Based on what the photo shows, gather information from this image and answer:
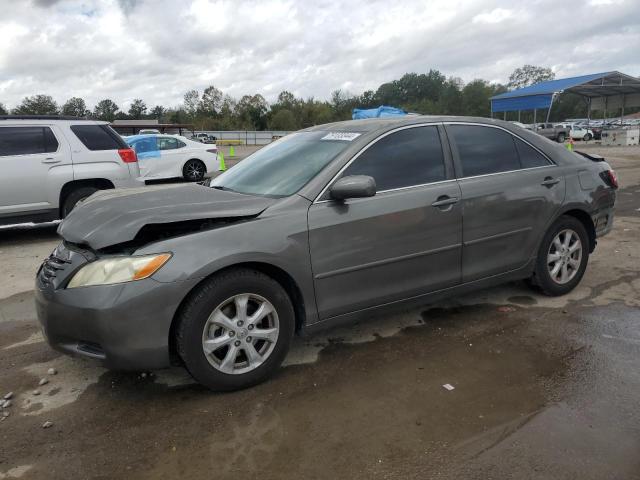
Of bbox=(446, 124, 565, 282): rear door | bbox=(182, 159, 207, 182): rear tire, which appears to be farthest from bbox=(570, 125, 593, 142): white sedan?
bbox=(446, 124, 565, 282): rear door

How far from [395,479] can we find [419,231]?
1.75 m

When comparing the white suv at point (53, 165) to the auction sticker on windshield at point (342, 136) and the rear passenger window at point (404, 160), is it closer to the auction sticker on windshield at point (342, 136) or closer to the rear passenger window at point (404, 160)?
the auction sticker on windshield at point (342, 136)

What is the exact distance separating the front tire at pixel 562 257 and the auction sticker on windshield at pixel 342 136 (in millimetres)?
1942

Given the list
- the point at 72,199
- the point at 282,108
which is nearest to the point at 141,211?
the point at 72,199

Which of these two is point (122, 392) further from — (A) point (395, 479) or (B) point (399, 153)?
(B) point (399, 153)

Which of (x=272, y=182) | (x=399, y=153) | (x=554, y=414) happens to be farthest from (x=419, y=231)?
(x=554, y=414)

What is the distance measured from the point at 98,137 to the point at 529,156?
6378 millimetres

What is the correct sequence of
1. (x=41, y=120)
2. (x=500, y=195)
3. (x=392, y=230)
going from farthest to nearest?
1. (x=41, y=120)
2. (x=500, y=195)
3. (x=392, y=230)

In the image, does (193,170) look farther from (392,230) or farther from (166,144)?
(392,230)

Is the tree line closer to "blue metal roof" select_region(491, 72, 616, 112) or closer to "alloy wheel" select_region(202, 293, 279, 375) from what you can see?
"blue metal roof" select_region(491, 72, 616, 112)

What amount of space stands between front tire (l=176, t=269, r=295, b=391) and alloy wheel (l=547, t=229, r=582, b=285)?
2.58 metres

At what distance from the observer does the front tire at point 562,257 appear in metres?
4.36

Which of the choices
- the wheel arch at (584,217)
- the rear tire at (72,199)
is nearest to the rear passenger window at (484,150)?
the wheel arch at (584,217)

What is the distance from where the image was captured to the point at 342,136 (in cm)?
373
